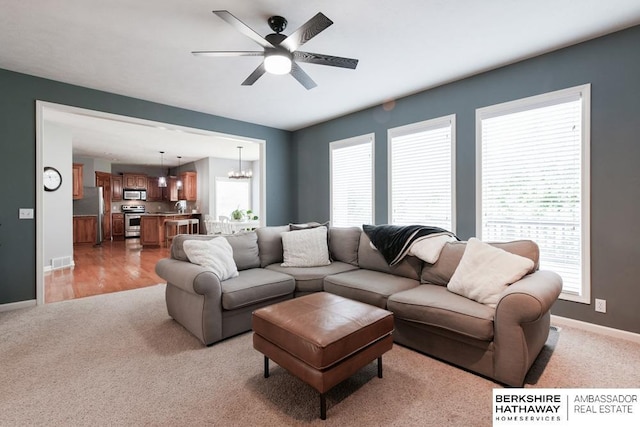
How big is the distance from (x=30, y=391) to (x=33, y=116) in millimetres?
3158

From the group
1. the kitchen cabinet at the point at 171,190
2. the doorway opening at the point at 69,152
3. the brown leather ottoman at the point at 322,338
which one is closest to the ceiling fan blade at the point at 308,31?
the brown leather ottoman at the point at 322,338

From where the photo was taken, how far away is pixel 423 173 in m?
3.96

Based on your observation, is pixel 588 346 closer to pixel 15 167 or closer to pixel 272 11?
pixel 272 11

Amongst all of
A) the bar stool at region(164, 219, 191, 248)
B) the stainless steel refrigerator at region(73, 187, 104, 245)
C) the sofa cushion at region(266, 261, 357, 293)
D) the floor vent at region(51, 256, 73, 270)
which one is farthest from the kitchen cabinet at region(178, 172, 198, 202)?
the sofa cushion at region(266, 261, 357, 293)

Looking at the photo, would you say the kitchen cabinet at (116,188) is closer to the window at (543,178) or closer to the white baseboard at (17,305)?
the white baseboard at (17,305)

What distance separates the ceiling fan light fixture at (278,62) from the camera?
2352 mm

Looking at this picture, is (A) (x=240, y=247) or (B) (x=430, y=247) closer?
(B) (x=430, y=247)

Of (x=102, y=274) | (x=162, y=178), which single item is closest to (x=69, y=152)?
(x=102, y=274)

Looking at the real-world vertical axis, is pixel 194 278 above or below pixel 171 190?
below

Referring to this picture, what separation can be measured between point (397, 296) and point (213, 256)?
1734 mm

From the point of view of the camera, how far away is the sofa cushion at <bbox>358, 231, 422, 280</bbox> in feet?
9.82

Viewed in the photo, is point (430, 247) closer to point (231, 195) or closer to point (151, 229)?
point (151, 229)

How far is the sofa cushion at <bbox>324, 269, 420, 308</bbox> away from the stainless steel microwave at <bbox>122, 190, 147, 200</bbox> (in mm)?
9918

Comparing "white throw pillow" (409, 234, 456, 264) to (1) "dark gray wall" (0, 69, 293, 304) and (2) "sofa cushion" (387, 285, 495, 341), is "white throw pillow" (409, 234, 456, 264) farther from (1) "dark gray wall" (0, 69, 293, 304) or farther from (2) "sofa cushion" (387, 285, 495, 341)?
(1) "dark gray wall" (0, 69, 293, 304)
